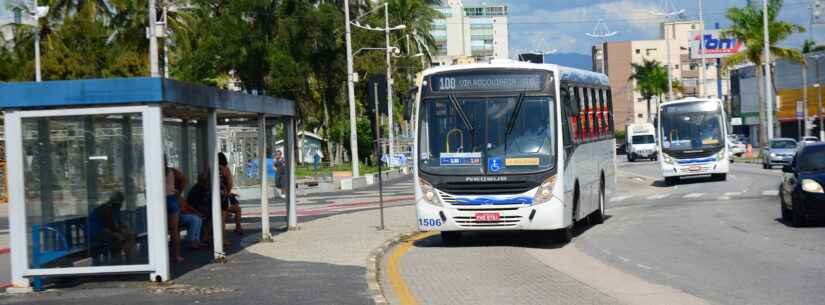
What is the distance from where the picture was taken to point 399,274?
576 inches

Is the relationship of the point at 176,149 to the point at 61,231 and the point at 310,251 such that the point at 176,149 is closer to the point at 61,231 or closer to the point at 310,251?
the point at 310,251

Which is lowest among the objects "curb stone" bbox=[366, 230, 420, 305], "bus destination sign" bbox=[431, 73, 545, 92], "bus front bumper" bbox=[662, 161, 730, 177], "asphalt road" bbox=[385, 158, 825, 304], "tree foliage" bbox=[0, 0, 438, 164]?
"asphalt road" bbox=[385, 158, 825, 304]

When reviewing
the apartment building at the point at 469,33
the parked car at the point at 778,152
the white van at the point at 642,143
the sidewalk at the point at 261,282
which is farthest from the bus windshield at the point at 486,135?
the apartment building at the point at 469,33

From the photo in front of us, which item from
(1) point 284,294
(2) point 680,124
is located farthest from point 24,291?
(2) point 680,124

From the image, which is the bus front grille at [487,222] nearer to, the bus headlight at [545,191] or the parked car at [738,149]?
the bus headlight at [545,191]

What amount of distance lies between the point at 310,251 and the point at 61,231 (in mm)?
4631

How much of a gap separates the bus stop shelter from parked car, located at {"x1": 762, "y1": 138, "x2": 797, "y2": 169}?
1816 inches

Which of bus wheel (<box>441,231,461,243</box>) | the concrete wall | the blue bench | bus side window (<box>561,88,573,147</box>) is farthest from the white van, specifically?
the concrete wall

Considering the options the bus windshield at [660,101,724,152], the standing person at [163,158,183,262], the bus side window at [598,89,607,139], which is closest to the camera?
the standing person at [163,158,183,262]

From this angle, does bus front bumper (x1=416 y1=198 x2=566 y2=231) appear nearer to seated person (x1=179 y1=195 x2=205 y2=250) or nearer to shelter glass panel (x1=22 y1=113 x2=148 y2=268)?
seated person (x1=179 y1=195 x2=205 y2=250)

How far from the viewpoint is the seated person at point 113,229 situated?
14.5 metres

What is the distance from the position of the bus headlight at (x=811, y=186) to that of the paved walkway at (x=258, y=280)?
732cm

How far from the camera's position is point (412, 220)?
83.6ft

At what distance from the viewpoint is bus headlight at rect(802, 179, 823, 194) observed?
19.8 m
